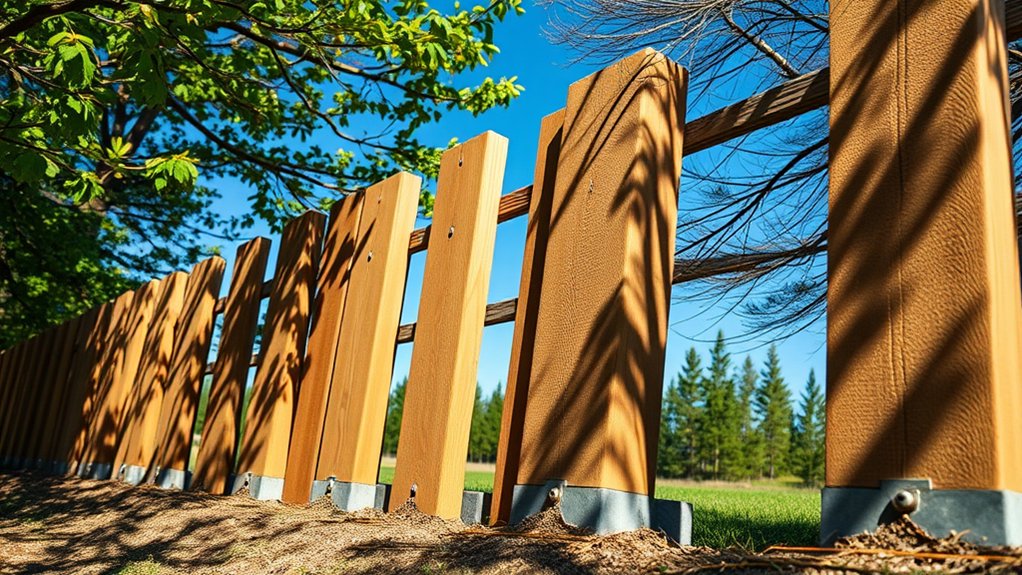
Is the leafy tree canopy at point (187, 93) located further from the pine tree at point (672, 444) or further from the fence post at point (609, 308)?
the pine tree at point (672, 444)

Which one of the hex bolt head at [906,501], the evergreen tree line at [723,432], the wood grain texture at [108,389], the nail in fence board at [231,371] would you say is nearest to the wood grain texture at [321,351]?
the nail in fence board at [231,371]

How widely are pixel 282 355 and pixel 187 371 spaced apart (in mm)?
1634

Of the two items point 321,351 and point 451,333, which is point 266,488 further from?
point 451,333

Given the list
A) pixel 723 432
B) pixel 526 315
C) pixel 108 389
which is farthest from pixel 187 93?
pixel 723 432

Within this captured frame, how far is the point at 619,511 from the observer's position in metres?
2.25

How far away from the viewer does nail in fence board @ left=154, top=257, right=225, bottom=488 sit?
5.39 meters

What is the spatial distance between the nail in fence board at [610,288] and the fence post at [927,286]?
0.63m

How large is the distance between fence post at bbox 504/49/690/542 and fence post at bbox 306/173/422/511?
1105 mm

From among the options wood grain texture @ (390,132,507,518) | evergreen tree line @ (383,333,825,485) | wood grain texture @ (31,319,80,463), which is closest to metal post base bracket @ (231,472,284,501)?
wood grain texture @ (390,132,507,518)

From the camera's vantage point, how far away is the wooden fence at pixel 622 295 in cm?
169

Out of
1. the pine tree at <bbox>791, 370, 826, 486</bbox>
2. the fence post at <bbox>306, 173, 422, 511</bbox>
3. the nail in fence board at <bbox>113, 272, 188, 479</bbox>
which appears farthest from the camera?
the pine tree at <bbox>791, 370, 826, 486</bbox>

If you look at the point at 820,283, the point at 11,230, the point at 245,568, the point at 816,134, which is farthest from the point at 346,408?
the point at 11,230

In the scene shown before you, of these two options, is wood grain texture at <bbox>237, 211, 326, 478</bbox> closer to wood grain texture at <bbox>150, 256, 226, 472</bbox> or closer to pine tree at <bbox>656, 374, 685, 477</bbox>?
wood grain texture at <bbox>150, 256, 226, 472</bbox>

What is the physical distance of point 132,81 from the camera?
3.74 meters
